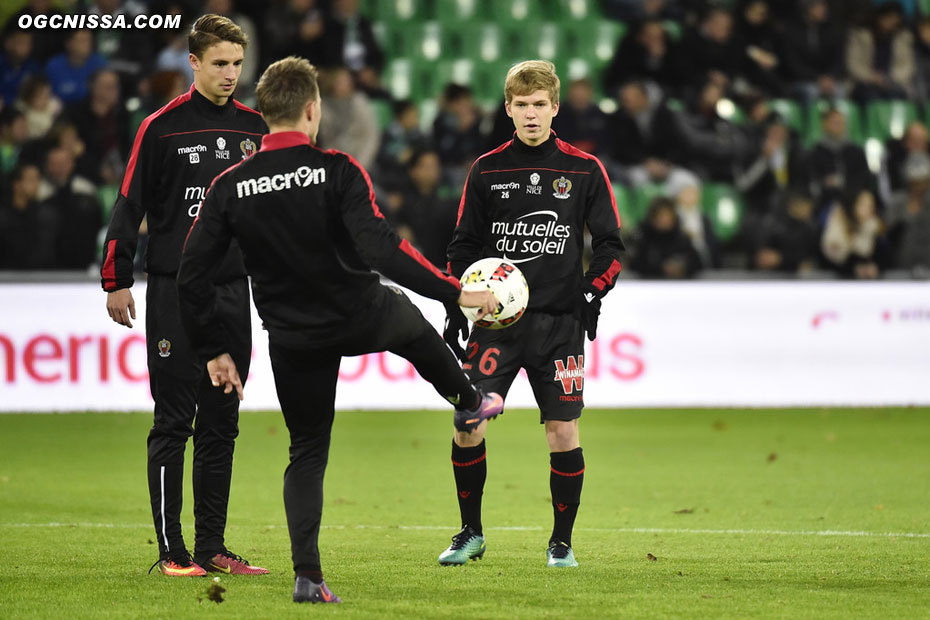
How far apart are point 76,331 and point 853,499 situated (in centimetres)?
685

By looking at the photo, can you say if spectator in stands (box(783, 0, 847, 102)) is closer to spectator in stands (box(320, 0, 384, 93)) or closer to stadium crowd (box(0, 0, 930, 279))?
stadium crowd (box(0, 0, 930, 279))

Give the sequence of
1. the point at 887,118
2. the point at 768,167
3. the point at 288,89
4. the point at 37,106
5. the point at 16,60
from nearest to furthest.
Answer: the point at 288,89 → the point at 37,106 → the point at 16,60 → the point at 768,167 → the point at 887,118

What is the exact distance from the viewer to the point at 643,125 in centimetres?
1566

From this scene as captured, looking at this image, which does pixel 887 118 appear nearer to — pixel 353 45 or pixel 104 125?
pixel 353 45

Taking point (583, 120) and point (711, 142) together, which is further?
point (711, 142)

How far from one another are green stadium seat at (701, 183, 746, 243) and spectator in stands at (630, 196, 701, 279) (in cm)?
196

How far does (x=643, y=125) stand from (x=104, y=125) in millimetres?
6045

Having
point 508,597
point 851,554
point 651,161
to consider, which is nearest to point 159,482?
point 508,597

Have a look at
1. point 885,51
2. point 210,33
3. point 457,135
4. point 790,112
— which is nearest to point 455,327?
point 210,33

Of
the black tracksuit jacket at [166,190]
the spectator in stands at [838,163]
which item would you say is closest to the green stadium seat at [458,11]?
the spectator in stands at [838,163]

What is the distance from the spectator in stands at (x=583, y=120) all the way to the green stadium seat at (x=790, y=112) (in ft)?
8.64

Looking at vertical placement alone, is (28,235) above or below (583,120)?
below

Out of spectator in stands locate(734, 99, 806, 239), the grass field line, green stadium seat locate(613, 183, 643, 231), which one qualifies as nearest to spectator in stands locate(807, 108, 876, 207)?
spectator in stands locate(734, 99, 806, 239)

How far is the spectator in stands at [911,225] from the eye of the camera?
47.7ft
